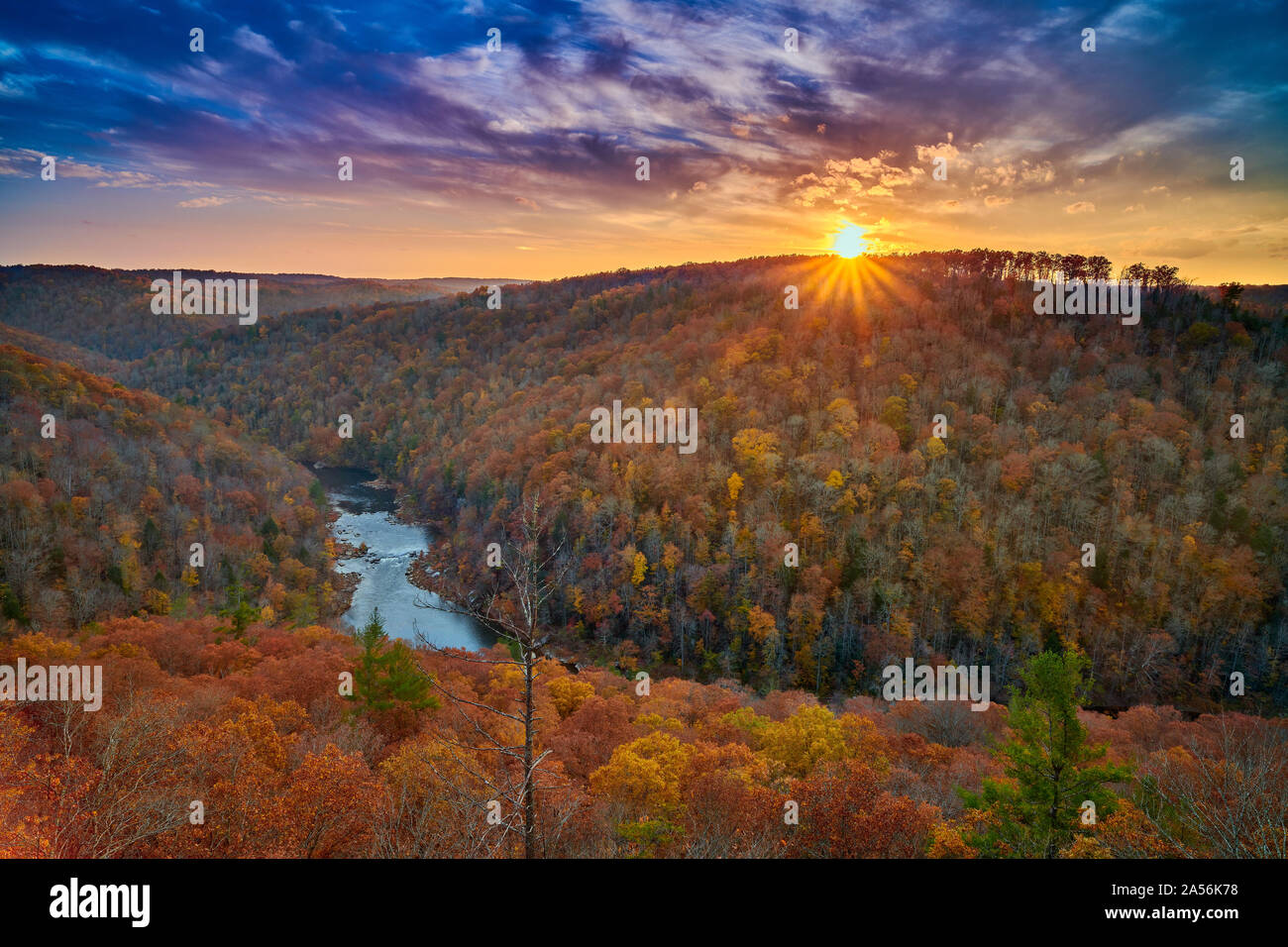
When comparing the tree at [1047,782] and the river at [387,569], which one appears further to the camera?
the river at [387,569]

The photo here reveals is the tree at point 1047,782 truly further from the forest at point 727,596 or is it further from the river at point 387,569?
the river at point 387,569

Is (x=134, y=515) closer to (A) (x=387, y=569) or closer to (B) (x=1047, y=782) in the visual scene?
(A) (x=387, y=569)

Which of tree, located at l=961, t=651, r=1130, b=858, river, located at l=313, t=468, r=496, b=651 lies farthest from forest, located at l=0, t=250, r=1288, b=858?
river, located at l=313, t=468, r=496, b=651

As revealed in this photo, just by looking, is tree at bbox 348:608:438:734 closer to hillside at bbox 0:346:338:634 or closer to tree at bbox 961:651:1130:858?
hillside at bbox 0:346:338:634

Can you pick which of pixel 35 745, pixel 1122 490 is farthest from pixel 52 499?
pixel 1122 490

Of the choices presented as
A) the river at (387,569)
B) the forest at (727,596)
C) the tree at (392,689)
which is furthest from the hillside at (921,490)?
the tree at (392,689)

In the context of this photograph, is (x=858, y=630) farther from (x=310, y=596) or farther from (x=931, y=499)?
(x=310, y=596)
